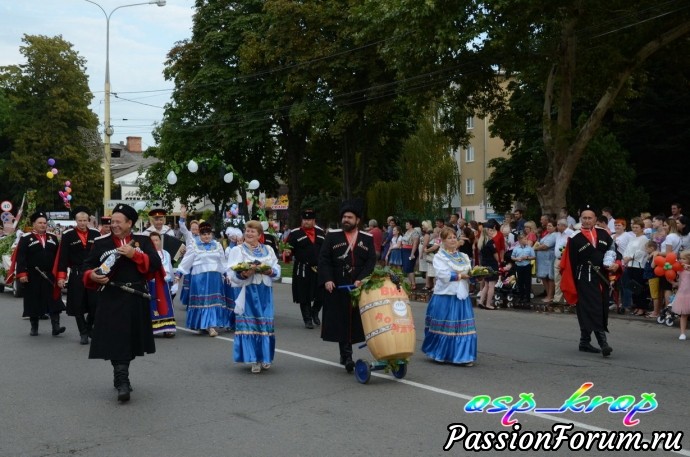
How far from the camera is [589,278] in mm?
11398

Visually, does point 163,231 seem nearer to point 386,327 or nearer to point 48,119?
point 386,327

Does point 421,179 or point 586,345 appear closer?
point 586,345

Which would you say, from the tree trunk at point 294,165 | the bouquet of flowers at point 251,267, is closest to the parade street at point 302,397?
the bouquet of flowers at point 251,267

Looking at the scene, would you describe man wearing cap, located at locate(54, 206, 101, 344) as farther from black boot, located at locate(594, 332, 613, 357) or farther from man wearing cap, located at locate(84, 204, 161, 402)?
black boot, located at locate(594, 332, 613, 357)

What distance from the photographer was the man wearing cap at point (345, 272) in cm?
975

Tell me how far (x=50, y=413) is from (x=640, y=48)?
62.7 feet

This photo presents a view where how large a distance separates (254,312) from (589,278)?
4.56 m

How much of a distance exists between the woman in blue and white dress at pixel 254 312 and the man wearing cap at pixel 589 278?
13.6 ft

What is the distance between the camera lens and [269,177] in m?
43.3

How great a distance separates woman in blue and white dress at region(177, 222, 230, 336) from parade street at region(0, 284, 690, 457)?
0.72 m

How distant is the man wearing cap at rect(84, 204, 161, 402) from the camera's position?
8367 mm

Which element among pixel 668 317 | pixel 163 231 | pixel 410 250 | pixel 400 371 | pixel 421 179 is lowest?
pixel 400 371

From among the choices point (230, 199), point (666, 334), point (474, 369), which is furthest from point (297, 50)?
point (474, 369)

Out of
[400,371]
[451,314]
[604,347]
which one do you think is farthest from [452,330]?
[604,347]
